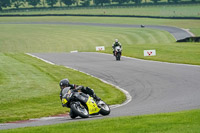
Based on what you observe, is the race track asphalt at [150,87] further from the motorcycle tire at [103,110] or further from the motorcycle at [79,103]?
the motorcycle at [79,103]

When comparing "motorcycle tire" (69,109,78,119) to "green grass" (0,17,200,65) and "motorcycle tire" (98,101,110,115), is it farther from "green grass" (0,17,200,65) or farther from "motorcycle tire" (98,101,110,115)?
"green grass" (0,17,200,65)

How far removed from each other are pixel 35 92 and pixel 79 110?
5.54 meters

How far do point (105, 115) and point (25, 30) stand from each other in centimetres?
7509

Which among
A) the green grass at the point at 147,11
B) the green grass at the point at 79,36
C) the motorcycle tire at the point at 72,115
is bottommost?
the green grass at the point at 79,36

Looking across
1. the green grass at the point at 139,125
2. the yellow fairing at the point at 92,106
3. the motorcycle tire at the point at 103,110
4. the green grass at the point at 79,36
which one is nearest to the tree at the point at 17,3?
the green grass at the point at 79,36

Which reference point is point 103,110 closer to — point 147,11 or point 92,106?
point 92,106

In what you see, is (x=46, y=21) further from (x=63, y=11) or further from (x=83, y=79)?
(x=83, y=79)

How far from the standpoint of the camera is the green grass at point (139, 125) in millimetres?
9574

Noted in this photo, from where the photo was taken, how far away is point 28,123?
12719mm

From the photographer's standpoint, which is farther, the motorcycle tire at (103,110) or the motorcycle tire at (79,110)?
the motorcycle tire at (103,110)

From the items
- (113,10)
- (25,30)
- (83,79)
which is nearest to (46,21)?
(25,30)

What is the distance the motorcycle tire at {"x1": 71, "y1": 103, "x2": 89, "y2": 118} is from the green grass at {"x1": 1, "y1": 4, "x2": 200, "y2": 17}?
77.9 m

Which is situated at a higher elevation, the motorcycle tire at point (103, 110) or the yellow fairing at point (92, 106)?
the yellow fairing at point (92, 106)

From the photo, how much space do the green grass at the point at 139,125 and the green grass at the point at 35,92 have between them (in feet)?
10.9
